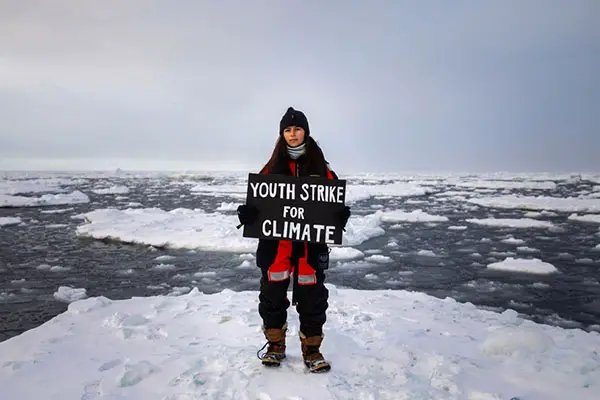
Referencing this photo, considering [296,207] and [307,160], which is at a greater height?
[307,160]

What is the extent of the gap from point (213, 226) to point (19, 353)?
910 centimetres

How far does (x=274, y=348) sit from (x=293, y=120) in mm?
1598

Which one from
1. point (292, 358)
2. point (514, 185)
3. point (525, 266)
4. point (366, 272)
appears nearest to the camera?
point (292, 358)

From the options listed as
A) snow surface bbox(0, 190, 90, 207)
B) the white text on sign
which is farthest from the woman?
snow surface bbox(0, 190, 90, 207)

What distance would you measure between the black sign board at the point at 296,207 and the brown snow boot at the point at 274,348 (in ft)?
2.24

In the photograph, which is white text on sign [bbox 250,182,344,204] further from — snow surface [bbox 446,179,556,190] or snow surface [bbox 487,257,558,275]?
snow surface [bbox 446,179,556,190]

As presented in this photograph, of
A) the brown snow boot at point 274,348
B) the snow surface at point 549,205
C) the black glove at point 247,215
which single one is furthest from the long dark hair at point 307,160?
the snow surface at point 549,205

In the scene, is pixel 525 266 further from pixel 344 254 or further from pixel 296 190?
pixel 296 190

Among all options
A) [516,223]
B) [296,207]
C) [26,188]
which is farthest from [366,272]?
[26,188]

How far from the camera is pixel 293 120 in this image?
8.62 ft

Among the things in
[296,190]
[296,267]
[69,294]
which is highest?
[296,190]

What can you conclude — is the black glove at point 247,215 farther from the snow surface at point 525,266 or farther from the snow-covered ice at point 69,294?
the snow surface at point 525,266

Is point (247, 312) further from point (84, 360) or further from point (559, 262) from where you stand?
point (559, 262)

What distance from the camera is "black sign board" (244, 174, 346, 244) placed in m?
2.62
